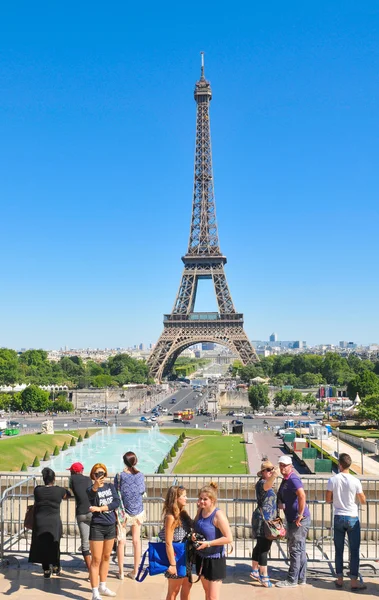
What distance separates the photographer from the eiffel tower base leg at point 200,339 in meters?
93.9

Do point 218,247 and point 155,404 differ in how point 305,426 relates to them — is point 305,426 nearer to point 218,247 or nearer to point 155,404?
point 155,404

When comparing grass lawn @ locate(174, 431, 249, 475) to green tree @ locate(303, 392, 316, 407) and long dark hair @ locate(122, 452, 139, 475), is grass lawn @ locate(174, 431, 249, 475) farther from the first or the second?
green tree @ locate(303, 392, 316, 407)

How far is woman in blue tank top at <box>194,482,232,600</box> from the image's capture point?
6.91 m

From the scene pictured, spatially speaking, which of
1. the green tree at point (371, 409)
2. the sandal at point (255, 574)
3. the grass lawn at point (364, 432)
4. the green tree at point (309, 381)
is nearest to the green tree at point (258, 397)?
the green tree at point (371, 409)

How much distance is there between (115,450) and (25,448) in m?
6.99

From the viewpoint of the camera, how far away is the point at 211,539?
6.99 meters

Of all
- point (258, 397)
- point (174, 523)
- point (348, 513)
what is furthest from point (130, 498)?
point (258, 397)

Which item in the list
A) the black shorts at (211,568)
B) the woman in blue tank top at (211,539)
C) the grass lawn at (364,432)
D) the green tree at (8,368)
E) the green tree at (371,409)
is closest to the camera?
the woman in blue tank top at (211,539)

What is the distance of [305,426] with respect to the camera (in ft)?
189

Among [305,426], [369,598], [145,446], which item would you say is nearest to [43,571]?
[369,598]

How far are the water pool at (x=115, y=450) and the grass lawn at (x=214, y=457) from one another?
1.89m

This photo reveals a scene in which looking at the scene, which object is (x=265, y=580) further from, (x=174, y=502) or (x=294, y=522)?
(x=174, y=502)

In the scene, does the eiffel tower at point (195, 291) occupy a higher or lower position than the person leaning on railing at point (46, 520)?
higher

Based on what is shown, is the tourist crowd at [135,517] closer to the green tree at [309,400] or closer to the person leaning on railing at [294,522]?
the person leaning on railing at [294,522]
